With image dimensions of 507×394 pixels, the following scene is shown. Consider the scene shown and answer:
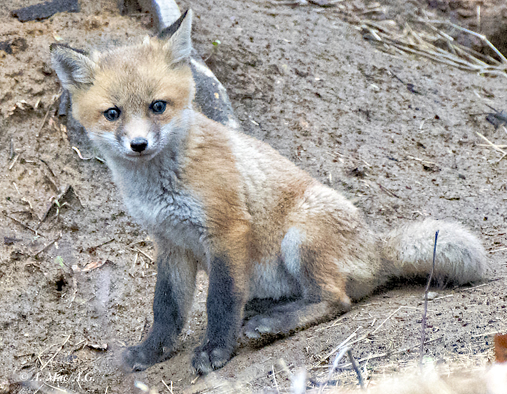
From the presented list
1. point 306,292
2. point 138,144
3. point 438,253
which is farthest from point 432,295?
point 138,144

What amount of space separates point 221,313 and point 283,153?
96.5 inches

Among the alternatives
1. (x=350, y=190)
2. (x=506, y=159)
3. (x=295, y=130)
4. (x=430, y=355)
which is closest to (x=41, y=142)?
(x=295, y=130)

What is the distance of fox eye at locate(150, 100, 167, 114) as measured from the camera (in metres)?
2.62

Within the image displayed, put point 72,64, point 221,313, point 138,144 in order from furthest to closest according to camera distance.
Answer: point 221,313, point 72,64, point 138,144

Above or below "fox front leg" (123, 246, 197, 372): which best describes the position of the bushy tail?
above

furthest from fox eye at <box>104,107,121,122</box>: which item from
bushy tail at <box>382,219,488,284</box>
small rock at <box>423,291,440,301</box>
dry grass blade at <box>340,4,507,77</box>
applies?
dry grass blade at <box>340,4,507,77</box>

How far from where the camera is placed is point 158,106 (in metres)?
2.64

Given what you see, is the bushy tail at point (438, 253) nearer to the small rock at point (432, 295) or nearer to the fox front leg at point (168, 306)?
the small rock at point (432, 295)

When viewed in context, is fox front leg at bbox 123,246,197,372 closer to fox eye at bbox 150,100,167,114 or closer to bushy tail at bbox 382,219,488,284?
fox eye at bbox 150,100,167,114

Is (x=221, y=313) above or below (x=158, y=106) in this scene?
below

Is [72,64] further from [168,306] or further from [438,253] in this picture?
[438,253]

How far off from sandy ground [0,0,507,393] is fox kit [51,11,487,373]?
196mm

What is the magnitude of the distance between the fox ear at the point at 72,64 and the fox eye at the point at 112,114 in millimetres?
282

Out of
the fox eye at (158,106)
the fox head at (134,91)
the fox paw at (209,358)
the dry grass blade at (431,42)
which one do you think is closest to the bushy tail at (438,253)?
the fox paw at (209,358)
